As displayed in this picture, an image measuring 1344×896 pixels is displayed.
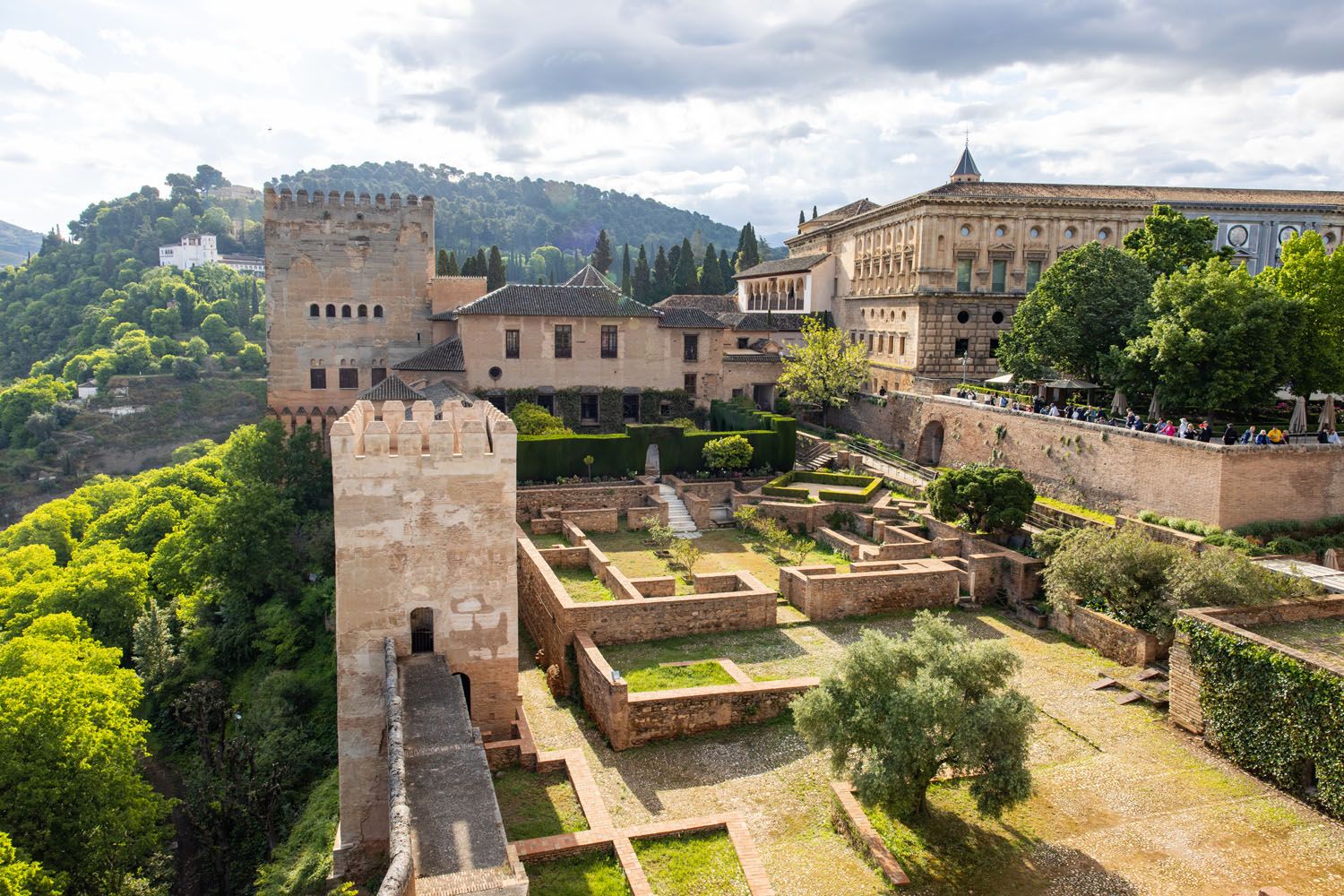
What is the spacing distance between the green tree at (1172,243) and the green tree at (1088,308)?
2.04 m

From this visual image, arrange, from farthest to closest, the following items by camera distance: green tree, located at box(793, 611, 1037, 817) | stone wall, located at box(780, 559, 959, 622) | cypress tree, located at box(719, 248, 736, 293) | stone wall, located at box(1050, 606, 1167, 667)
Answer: cypress tree, located at box(719, 248, 736, 293), stone wall, located at box(780, 559, 959, 622), stone wall, located at box(1050, 606, 1167, 667), green tree, located at box(793, 611, 1037, 817)

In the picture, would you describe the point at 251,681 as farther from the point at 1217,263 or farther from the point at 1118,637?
the point at 1217,263

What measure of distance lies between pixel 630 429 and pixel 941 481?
1167cm

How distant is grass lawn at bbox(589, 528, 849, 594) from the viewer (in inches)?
902

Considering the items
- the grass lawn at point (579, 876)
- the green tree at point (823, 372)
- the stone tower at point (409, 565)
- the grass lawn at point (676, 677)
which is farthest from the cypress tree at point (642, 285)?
the grass lawn at point (579, 876)

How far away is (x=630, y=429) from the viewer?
1246 inches

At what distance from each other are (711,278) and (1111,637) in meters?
56.1

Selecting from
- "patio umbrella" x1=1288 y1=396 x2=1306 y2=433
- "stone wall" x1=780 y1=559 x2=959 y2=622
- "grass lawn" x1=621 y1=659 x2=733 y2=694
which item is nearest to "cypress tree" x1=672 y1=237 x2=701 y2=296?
"patio umbrella" x1=1288 y1=396 x2=1306 y2=433

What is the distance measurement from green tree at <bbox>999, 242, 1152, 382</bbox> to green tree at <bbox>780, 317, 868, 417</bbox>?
9908 millimetres

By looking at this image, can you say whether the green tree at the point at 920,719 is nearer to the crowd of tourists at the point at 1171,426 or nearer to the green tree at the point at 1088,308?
the crowd of tourists at the point at 1171,426

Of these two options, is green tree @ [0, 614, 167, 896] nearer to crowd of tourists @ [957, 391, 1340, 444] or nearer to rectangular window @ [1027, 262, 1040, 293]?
crowd of tourists @ [957, 391, 1340, 444]

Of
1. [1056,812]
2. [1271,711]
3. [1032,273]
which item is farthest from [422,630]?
[1032,273]

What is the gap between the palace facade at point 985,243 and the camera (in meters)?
38.2

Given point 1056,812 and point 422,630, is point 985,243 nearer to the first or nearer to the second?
point 1056,812
